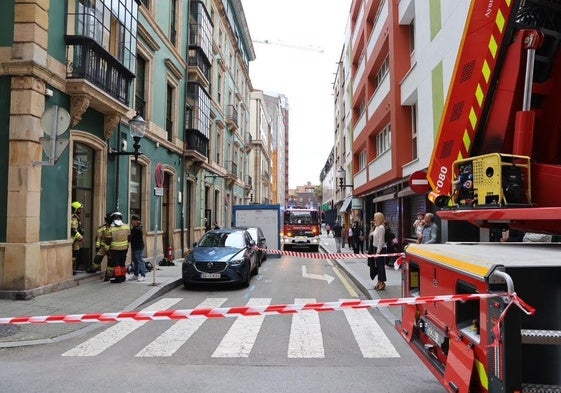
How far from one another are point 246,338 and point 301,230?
2025 cm

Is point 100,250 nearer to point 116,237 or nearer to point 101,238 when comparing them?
point 101,238

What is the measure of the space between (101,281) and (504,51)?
424 inches

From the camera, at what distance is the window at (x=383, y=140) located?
66.1 feet

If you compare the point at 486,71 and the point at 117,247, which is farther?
the point at 117,247

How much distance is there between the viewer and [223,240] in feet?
42.9

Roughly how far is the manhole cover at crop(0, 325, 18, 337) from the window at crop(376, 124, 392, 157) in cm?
1587

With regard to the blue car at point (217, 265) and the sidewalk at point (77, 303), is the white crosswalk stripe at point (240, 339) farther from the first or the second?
the blue car at point (217, 265)

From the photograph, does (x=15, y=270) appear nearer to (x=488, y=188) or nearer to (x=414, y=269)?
(x=414, y=269)

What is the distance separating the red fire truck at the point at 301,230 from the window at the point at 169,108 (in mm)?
9948

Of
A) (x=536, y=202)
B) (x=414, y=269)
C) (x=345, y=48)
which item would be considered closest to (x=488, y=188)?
(x=536, y=202)

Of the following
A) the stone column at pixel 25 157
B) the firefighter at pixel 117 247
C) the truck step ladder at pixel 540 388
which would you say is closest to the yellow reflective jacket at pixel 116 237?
the firefighter at pixel 117 247

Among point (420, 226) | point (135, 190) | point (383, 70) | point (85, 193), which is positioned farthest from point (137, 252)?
point (383, 70)

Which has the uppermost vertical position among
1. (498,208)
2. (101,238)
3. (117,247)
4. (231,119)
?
(231,119)

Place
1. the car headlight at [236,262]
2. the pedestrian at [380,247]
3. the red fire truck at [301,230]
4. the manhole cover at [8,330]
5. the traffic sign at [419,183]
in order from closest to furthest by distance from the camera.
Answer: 1. the traffic sign at [419,183]
2. the manhole cover at [8,330]
3. the pedestrian at [380,247]
4. the car headlight at [236,262]
5. the red fire truck at [301,230]
